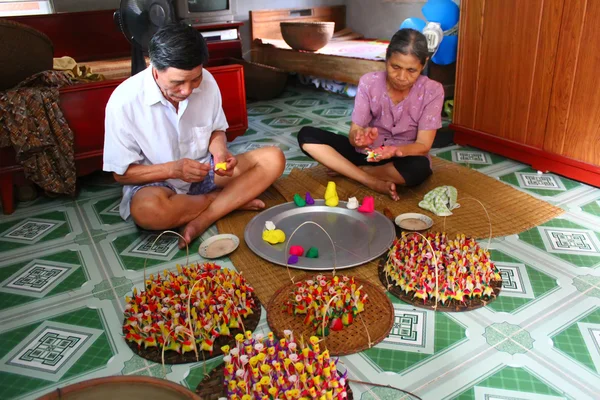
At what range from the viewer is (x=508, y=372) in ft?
4.75

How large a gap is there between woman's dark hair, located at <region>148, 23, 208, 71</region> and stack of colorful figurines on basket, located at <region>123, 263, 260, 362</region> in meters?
0.79

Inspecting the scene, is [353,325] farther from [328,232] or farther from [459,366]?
[328,232]

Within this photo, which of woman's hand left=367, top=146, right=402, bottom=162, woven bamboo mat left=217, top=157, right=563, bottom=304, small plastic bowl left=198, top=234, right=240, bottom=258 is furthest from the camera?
woman's hand left=367, top=146, right=402, bottom=162

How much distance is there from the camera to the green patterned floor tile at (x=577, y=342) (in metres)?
1.48

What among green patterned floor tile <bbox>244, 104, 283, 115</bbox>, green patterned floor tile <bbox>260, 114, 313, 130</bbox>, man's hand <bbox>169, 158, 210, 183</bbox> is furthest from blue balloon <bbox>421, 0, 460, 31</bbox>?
man's hand <bbox>169, 158, 210, 183</bbox>

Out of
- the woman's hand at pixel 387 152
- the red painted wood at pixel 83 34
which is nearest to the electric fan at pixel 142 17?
the woman's hand at pixel 387 152

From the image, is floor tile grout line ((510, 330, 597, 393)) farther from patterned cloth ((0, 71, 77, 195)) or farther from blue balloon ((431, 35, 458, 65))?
blue balloon ((431, 35, 458, 65))

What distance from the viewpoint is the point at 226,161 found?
7.27 ft

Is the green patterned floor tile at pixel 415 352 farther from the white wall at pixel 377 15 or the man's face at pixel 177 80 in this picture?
the white wall at pixel 377 15

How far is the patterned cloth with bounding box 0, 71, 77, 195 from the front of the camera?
7.95ft

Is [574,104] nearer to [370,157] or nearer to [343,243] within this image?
[370,157]

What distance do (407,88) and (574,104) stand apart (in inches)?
36.9

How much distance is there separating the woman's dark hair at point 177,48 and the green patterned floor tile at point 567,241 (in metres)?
1.59

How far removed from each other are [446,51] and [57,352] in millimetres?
3280
